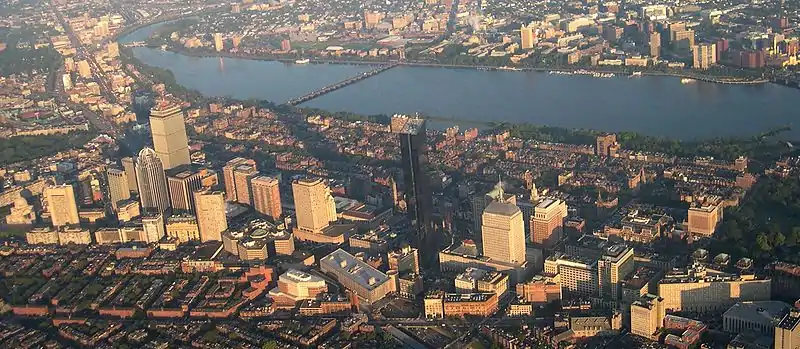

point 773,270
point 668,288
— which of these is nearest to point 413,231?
point 668,288

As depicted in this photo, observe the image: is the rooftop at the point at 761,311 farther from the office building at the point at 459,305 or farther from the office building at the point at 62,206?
the office building at the point at 62,206

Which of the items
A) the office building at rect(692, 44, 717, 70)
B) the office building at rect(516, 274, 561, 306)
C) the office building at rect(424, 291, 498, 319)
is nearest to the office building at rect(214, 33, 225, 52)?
the office building at rect(692, 44, 717, 70)

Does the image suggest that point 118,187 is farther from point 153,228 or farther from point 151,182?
point 153,228

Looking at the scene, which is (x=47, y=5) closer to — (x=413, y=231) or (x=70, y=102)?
(x=70, y=102)

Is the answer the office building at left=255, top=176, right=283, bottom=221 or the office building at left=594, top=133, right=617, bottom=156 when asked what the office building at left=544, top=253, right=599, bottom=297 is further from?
the office building at left=594, top=133, right=617, bottom=156

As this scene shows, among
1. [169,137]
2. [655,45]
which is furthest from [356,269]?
[655,45]

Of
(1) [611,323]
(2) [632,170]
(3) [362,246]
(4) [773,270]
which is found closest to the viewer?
(1) [611,323]
